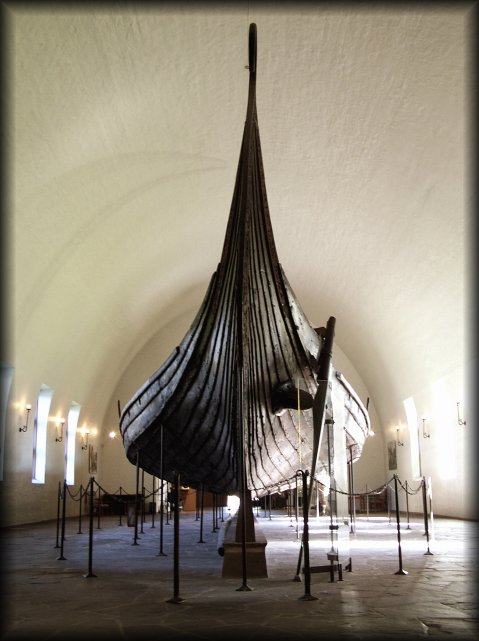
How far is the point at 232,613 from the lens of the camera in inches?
164

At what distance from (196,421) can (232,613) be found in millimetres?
3777

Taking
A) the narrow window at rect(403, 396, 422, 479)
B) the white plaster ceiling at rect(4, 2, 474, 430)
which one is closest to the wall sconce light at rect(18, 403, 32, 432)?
the white plaster ceiling at rect(4, 2, 474, 430)

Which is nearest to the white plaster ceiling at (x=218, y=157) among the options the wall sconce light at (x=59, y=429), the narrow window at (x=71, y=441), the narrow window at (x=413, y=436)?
the wall sconce light at (x=59, y=429)

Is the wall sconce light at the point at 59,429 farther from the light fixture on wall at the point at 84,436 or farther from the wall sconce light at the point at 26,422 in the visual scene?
the wall sconce light at the point at 26,422

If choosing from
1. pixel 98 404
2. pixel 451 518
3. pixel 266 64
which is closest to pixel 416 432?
pixel 451 518

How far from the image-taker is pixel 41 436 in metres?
16.7

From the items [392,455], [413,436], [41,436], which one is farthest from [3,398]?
[392,455]

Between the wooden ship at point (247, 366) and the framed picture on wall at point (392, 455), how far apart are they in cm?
1344

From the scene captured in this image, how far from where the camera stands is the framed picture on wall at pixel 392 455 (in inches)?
846

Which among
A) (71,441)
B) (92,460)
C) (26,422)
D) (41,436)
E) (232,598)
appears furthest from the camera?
(92,460)

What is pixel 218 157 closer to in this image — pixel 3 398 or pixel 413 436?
pixel 3 398

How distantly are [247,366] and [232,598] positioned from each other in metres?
2.44

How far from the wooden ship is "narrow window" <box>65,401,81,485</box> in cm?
1128

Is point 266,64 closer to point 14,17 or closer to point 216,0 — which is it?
point 216,0
